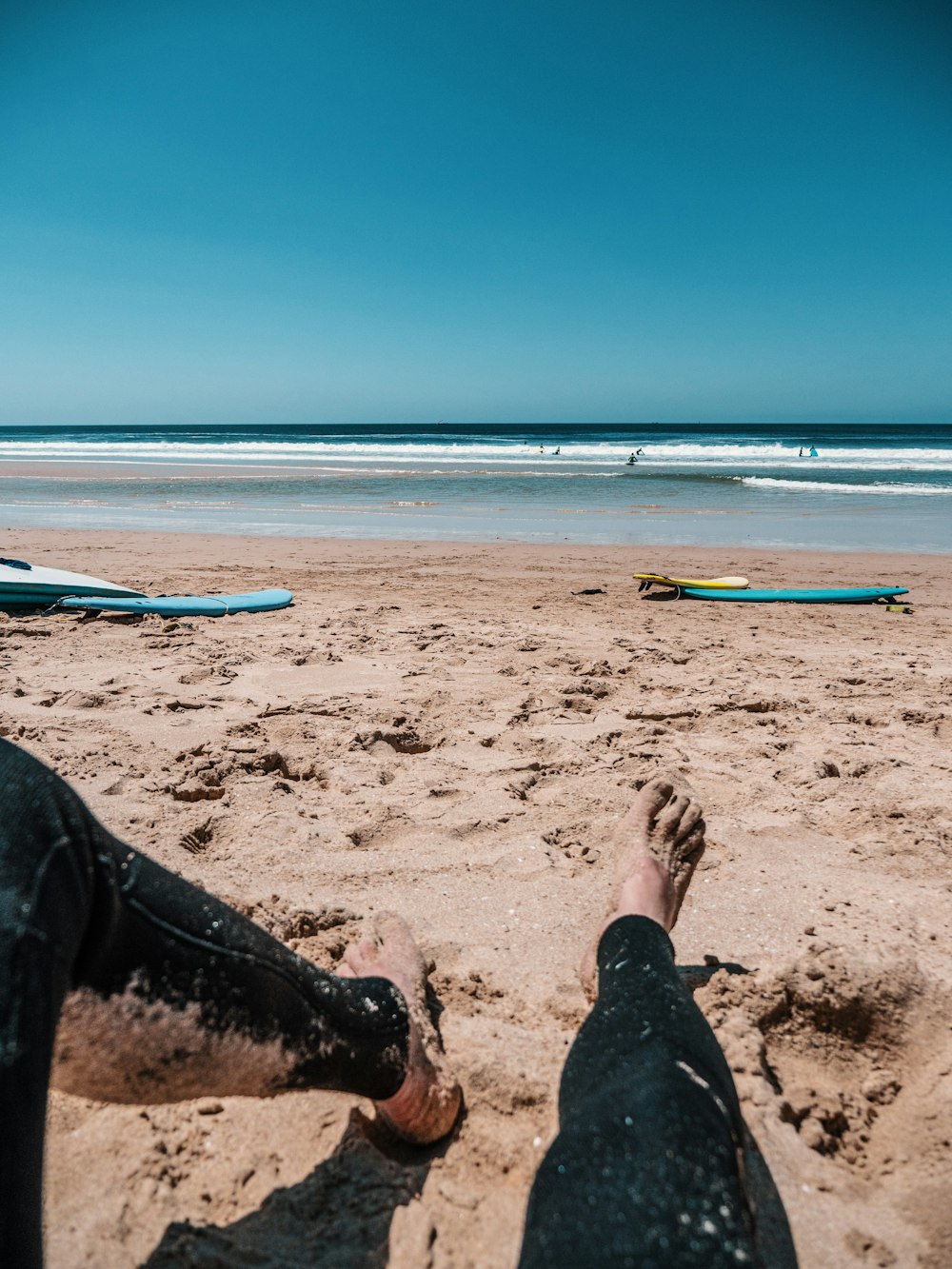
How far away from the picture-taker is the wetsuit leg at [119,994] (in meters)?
0.81

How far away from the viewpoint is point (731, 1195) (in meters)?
0.98

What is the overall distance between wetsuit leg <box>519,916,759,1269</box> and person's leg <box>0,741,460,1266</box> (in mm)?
354

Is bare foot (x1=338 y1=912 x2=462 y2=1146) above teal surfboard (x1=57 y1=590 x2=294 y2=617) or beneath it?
beneath

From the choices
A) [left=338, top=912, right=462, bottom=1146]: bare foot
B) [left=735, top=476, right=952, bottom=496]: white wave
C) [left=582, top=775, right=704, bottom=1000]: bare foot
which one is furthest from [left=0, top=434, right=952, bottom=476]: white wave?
[left=338, top=912, right=462, bottom=1146]: bare foot

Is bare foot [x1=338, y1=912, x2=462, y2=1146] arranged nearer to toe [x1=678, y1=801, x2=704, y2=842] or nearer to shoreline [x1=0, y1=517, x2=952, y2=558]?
toe [x1=678, y1=801, x2=704, y2=842]

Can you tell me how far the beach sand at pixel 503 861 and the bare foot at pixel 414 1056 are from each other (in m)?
0.07

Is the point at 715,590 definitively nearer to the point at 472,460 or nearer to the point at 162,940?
the point at 162,940

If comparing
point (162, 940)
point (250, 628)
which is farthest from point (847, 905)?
point (250, 628)

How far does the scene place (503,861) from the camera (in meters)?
2.32

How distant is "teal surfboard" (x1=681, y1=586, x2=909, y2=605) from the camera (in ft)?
19.4

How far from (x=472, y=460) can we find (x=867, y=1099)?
26111 millimetres

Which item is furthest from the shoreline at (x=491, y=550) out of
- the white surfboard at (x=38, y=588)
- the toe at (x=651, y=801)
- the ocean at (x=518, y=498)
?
the toe at (x=651, y=801)

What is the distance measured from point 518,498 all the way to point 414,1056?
1347 cm

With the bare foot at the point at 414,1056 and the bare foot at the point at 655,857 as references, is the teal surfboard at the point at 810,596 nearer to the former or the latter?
the bare foot at the point at 655,857
